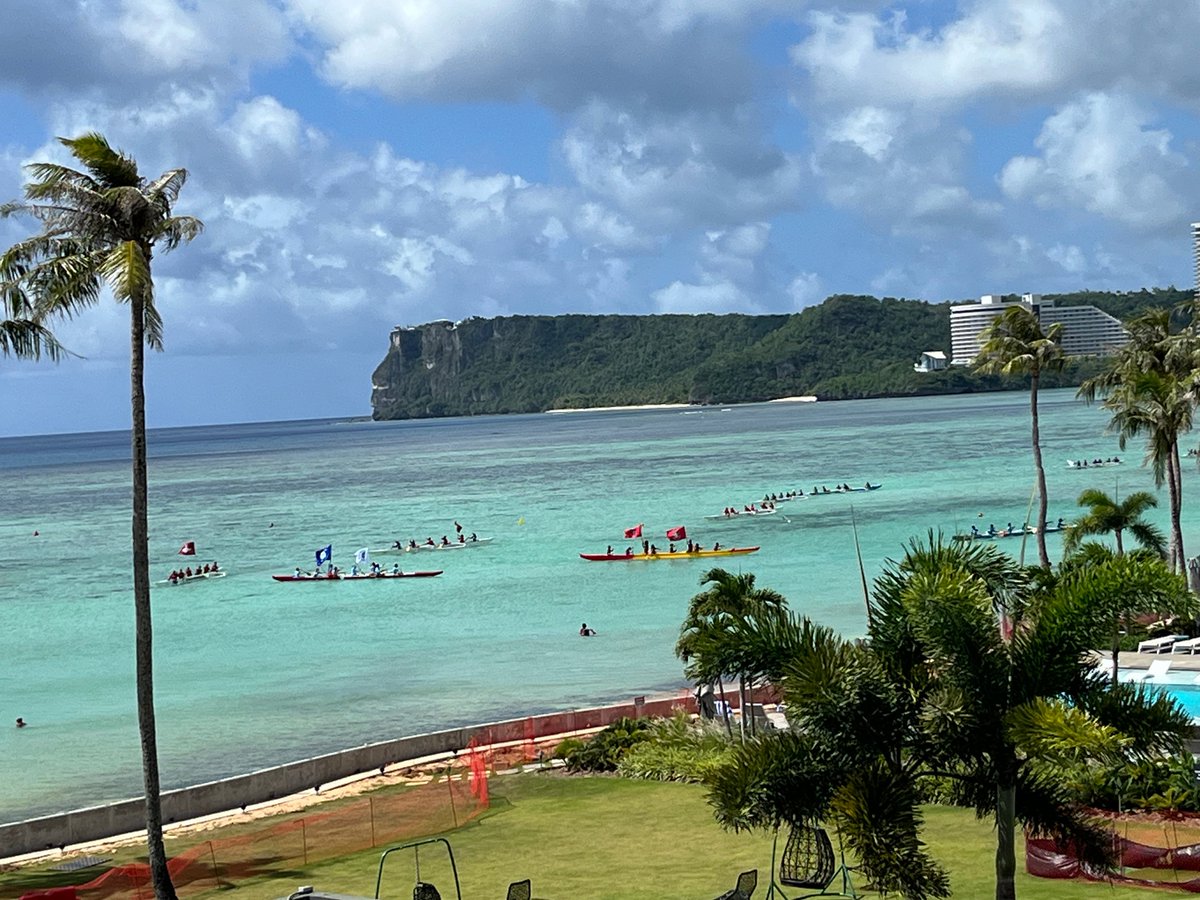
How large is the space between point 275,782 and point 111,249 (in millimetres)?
11453

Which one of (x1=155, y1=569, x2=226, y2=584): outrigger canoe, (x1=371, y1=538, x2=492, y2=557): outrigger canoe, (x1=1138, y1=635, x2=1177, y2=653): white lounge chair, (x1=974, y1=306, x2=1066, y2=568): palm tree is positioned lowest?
(x1=1138, y1=635, x2=1177, y2=653): white lounge chair

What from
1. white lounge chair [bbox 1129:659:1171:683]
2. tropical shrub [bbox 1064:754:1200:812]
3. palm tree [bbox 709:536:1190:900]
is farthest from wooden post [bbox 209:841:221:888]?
white lounge chair [bbox 1129:659:1171:683]

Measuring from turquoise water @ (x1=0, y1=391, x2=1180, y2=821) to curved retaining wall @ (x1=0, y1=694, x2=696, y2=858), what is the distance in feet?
21.4

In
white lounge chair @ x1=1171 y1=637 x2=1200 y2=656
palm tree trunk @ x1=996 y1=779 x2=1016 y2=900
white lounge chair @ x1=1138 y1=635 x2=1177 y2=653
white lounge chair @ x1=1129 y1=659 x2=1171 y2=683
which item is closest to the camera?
palm tree trunk @ x1=996 y1=779 x2=1016 y2=900

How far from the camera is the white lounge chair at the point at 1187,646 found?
30.8m

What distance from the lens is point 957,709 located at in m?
11.6

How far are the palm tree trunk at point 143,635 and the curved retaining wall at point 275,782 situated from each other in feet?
19.9

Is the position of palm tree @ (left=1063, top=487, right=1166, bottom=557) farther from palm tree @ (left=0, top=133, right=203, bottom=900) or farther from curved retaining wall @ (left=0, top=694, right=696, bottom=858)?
palm tree @ (left=0, top=133, right=203, bottom=900)

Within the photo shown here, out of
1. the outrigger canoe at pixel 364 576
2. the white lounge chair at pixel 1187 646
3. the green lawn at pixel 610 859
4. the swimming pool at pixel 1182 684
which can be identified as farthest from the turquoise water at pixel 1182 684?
the outrigger canoe at pixel 364 576

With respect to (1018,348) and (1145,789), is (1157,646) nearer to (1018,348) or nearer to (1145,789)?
(1018,348)

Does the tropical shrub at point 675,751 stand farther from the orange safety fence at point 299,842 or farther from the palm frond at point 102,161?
the palm frond at point 102,161

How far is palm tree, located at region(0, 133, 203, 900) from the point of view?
16719 millimetres

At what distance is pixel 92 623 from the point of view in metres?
57.9

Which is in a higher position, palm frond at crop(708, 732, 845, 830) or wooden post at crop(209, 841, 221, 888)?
palm frond at crop(708, 732, 845, 830)
